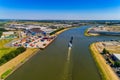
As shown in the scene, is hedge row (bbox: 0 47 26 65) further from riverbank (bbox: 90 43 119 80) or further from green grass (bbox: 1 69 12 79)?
riverbank (bbox: 90 43 119 80)

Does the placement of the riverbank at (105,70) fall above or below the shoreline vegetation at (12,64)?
above

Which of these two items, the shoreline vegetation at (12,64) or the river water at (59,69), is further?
the shoreline vegetation at (12,64)

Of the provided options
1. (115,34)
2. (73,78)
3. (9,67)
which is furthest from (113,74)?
(115,34)

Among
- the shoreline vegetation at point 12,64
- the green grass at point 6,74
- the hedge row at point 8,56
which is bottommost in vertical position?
the shoreline vegetation at point 12,64

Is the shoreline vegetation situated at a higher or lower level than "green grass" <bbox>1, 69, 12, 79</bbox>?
lower

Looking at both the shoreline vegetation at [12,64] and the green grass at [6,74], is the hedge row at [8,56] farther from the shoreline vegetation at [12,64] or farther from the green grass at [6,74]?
the green grass at [6,74]

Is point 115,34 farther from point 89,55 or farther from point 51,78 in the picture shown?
point 51,78

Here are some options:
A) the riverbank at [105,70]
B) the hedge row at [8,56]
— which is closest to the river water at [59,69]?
the riverbank at [105,70]

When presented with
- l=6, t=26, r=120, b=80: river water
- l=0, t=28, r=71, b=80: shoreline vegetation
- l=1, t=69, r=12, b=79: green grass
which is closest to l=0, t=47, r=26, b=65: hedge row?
l=0, t=28, r=71, b=80: shoreline vegetation

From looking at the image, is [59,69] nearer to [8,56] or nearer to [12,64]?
[12,64]

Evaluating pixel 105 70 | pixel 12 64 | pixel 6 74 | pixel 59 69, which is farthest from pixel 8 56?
pixel 105 70

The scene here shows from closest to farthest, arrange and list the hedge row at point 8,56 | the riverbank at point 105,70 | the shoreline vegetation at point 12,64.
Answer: the riverbank at point 105,70 → the shoreline vegetation at point 12,64 → the hedge row at point 8,56
